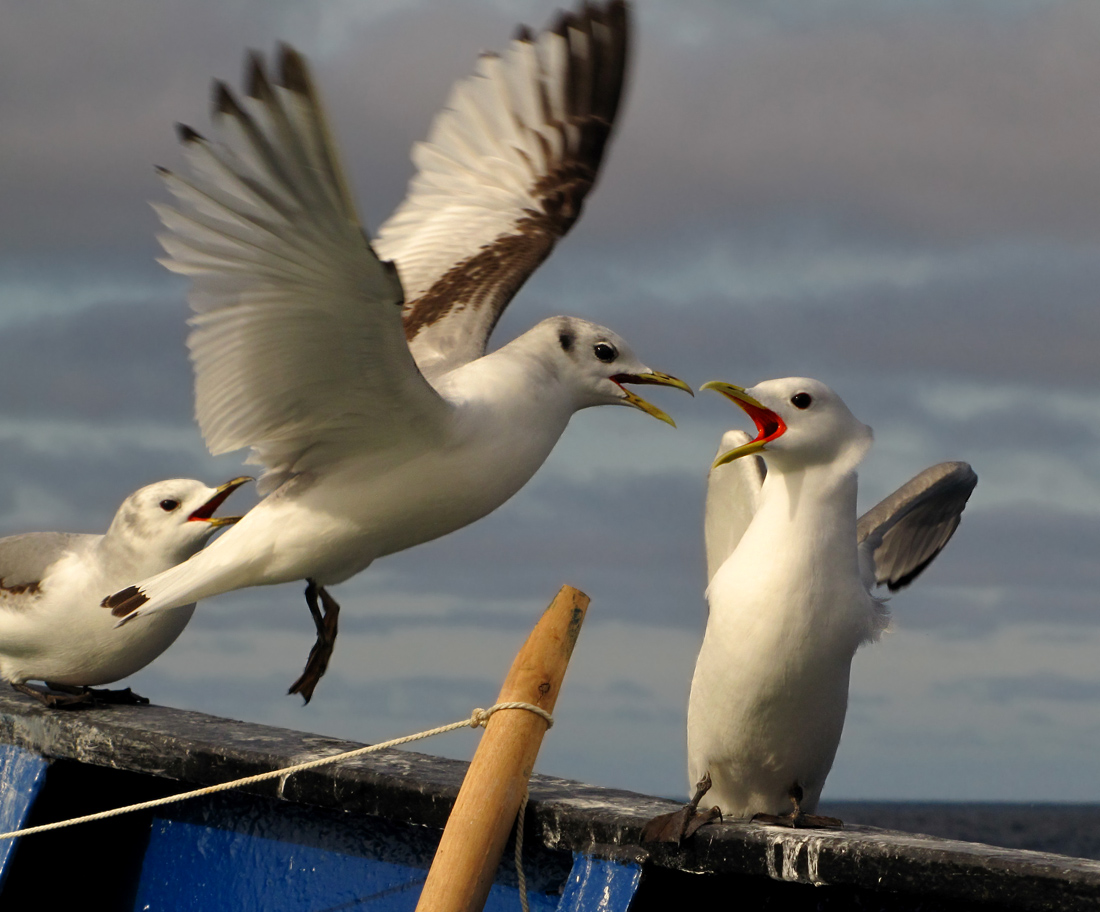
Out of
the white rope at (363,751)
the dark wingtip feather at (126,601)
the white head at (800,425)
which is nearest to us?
the white rope at (363,751)

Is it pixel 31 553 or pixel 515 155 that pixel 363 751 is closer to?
pixel 31 553

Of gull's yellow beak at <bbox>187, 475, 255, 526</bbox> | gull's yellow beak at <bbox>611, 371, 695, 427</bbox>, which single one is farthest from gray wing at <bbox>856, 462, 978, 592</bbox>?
gull's yellow beak at <bbox>187, 475, 255, 526</bbox>

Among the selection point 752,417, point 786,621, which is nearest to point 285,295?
point 752,417

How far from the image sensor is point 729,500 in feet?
13.6

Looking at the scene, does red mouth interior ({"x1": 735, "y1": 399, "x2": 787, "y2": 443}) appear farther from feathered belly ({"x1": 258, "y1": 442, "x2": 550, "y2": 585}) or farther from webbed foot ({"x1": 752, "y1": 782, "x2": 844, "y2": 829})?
feathered belly ({"x1": 258, "y1": 442, "x2": 550, "y2": 585})

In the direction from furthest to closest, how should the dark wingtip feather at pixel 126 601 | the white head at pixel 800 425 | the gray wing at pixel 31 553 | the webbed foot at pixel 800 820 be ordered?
the gray wing at pixel 31 553, the dark wingtip feather at pixel 126 601, the white head at pixel 800 425, the webbed foot at pixel 800 820

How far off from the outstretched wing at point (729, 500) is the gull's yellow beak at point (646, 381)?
66 centimetres

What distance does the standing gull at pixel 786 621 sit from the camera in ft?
11.0

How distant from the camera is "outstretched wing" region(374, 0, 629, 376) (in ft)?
20.7

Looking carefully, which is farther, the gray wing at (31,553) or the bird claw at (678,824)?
the gray wing at (31,553)

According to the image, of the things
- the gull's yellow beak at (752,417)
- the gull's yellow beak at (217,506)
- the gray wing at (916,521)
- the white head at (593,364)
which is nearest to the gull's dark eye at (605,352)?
the white head at (593,364)

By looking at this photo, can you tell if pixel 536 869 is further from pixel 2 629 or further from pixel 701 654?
pixel 2 629

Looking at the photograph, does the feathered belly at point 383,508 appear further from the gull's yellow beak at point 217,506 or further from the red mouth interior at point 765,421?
the red mouth interior at point 765,421

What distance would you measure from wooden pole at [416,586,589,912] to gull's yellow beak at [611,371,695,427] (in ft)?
4.95
